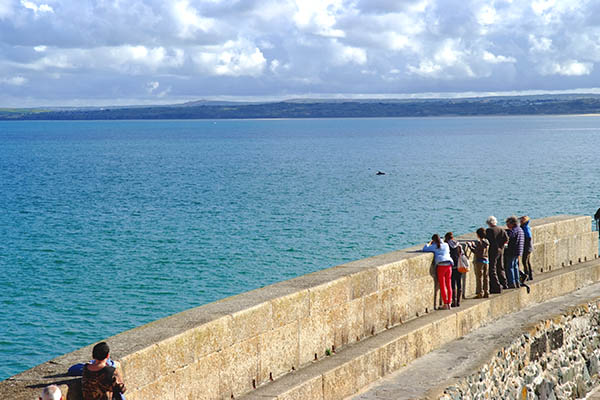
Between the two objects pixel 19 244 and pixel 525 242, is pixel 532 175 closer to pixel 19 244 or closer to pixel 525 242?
pixel 19 244

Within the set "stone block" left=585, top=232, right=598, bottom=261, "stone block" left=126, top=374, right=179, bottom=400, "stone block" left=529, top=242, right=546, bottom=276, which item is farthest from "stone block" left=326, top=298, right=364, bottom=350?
"stone block" left=585, top=232, right=598, bottom=261

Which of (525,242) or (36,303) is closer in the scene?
(525,242)

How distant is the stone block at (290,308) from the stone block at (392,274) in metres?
1.56

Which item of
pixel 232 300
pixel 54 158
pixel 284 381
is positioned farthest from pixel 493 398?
pixel 54 158

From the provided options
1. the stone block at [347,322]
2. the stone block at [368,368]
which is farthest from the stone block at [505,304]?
the stone block at [368,368]

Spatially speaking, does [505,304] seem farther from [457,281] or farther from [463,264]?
[463,264]

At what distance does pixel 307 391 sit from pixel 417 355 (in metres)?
2.36

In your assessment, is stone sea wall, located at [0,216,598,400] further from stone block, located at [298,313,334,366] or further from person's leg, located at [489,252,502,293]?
person's leg, located at [489,252,502,293]

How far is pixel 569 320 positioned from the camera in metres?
12.3

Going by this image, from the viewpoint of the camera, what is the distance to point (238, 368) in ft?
25.9

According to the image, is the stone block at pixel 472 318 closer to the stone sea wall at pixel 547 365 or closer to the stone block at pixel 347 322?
the stone sea wall at pixel 547 365

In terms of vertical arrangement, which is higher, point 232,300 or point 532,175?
point 232,300

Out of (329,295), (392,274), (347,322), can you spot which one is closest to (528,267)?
(392,274)

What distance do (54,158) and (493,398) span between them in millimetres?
93682
